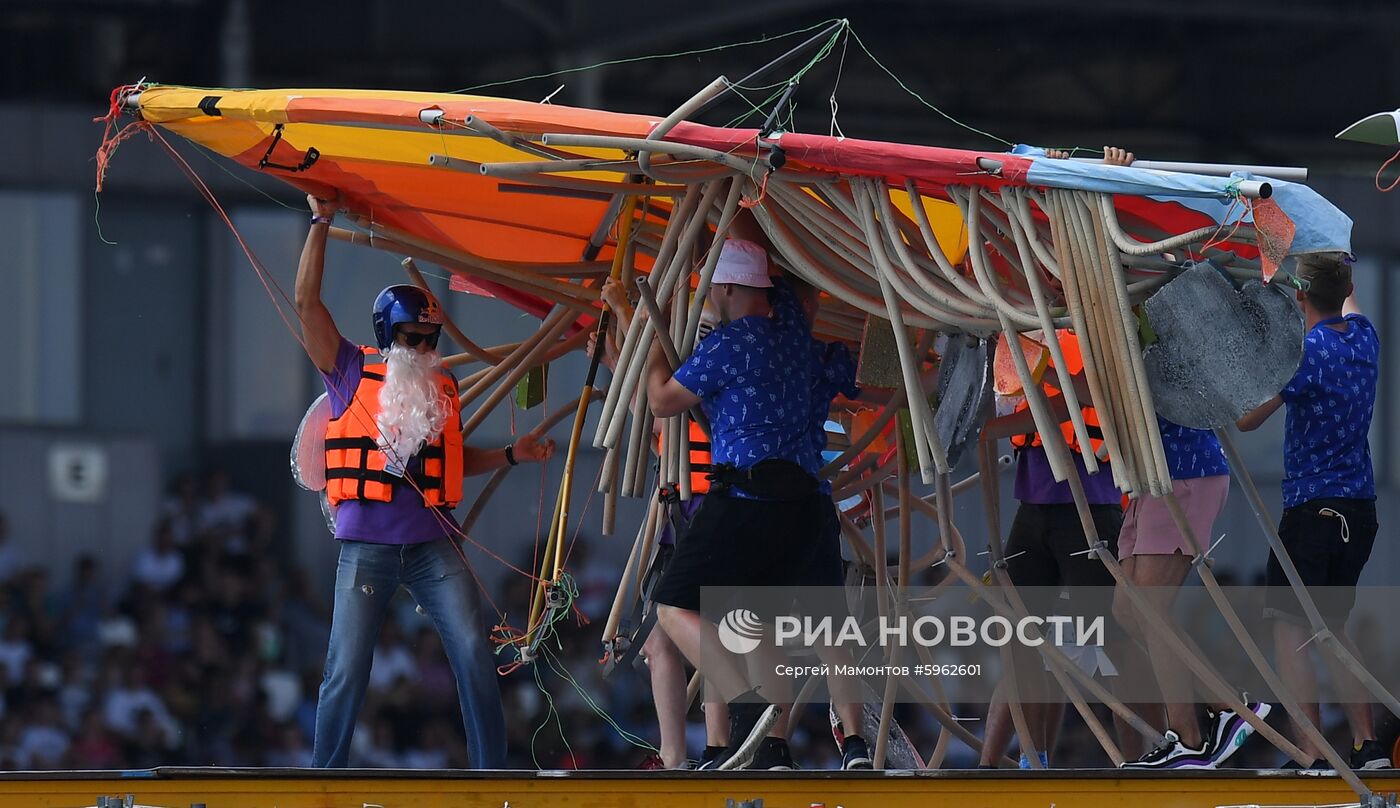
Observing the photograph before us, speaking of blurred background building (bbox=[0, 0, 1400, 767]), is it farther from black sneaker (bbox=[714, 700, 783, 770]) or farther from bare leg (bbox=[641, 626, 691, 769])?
black sneaker (bbox=[714, 700, 783, 770])

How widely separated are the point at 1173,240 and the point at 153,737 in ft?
26.8

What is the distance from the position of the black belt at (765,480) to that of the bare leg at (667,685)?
A: 0.56 metres

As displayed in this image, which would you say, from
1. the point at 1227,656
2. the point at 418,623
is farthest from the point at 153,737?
the point at 1227,656

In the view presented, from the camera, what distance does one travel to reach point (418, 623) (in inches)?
469

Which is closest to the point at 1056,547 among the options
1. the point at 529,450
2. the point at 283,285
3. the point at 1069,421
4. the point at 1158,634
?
the point at 1069,421

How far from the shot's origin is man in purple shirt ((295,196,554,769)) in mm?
5617

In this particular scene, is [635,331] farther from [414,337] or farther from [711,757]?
[711,757]

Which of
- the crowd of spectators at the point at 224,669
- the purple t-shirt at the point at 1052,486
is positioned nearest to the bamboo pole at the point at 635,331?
the purple t-shirt at the point at 1052,486

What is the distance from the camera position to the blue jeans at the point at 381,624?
5.60 m

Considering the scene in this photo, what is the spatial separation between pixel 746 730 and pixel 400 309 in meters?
1.70

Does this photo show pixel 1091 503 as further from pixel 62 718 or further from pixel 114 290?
pixel 114 290

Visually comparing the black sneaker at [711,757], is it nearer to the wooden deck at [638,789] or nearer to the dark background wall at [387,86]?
the wooden deck at [638,789]

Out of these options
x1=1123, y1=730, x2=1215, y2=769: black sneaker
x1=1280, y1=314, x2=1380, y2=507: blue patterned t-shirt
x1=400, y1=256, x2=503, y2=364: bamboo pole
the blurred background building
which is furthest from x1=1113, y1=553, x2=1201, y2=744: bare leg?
the blurred background building

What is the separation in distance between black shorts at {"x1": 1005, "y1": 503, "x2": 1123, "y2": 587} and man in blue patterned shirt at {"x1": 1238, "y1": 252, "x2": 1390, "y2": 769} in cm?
71
